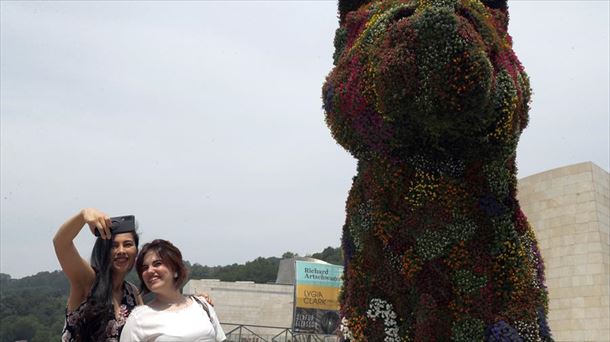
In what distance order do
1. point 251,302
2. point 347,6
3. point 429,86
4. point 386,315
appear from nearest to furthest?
point 429,86
point 386,315
point 347,6
point 251,302

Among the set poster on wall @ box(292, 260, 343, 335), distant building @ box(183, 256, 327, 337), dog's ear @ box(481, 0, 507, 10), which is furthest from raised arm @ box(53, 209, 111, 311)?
distant building @ box(183, 256, 327, 337)

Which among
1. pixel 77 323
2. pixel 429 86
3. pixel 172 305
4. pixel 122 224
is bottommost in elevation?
pixel 77 323

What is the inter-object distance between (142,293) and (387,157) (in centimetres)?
466

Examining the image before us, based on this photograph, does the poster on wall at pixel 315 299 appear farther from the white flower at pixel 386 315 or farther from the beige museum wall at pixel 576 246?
the white flower at pixel 386 315

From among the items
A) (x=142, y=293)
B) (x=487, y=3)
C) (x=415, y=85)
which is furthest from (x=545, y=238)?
(x=142, y=293)

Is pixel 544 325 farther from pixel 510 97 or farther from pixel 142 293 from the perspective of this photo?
pixel 142 293

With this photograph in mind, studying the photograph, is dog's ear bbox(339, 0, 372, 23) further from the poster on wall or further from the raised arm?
the poster on wall

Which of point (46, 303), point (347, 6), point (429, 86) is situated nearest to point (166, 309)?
point (429, 86)

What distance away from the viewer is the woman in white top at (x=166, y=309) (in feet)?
12.3

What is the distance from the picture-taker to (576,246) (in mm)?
16844

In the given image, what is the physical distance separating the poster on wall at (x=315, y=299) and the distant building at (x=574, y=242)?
448 inches

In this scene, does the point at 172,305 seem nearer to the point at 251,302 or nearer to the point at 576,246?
the point at 576,246

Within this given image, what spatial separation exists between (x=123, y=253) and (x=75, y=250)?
1.00 feet

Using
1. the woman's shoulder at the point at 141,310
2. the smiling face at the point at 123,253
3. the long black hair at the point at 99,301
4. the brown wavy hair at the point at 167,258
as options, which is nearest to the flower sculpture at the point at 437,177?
the brown wavy hair at the point at 167,258
